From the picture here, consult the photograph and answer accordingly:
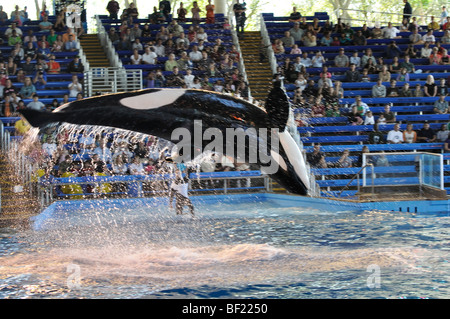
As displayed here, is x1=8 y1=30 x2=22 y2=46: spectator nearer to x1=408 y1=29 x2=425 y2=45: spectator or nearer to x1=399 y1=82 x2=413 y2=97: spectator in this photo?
x1=399 y1=82 x2=413 y2=97: spectator

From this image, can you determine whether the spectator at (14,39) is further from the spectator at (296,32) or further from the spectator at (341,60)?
the spectator at (341,60)

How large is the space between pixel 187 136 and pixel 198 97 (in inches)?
16.1

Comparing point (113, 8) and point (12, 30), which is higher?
point (113, 8)

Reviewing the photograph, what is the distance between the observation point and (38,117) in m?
5.91

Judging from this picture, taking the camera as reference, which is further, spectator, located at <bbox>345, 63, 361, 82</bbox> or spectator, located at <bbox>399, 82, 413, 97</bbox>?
spectator, located at <bbox>345, 63, 361, 82</bbox>

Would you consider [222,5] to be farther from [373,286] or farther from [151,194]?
[373,286]

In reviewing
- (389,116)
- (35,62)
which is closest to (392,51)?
(389,116)

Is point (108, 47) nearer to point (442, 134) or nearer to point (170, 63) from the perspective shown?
point (170, 63)

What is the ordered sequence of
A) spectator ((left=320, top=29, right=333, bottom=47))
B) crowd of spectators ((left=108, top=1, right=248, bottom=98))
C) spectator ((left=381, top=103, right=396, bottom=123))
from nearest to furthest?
spectator ((left=381, top=103, right=396, bottom=123)) < crowd of spectators ((left=108, top=1, right=248, bottom=98)) < spectator ((left=320, top=29, right=333, bottom=47))

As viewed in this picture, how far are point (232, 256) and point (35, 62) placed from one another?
41.1 ft

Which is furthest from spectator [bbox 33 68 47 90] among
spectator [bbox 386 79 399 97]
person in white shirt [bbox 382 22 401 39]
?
person in white shirt [bbox 382 22 401 39]

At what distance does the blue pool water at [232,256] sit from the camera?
7156mm

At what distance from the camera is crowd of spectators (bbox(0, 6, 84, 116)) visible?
17031 millimetres
